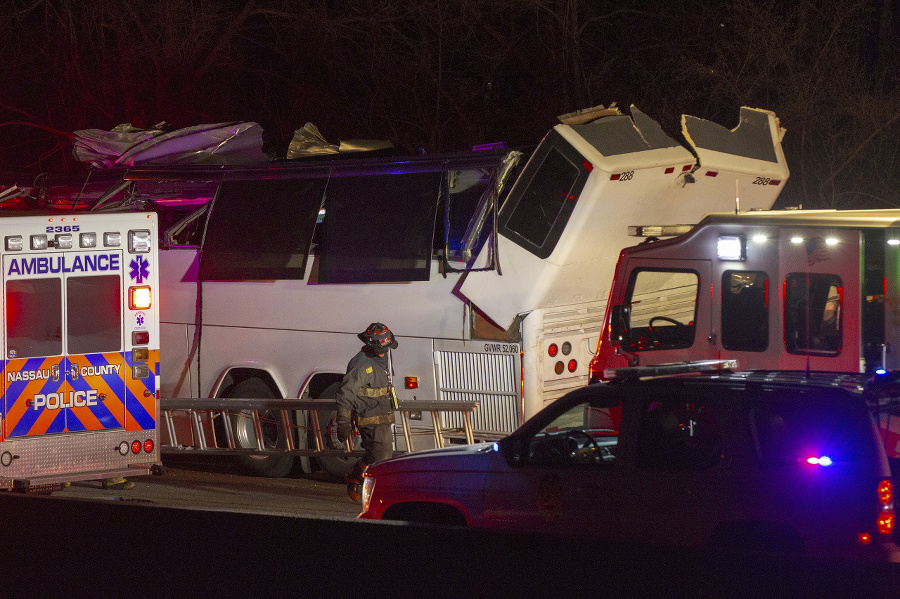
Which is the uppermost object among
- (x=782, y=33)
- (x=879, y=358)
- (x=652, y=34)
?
(x=652, y=34)

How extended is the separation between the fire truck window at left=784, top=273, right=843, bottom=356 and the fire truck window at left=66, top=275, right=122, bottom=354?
19.3 ft

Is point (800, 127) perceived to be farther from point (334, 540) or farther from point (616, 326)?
point (334, 540)

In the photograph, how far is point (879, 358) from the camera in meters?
7.89

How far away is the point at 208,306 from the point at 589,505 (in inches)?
251

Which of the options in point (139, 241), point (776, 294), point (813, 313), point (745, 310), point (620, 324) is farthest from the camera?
point (139, 241)

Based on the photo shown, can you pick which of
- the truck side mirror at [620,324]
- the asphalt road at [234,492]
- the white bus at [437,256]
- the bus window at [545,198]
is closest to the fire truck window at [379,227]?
the white bus at [437,256]

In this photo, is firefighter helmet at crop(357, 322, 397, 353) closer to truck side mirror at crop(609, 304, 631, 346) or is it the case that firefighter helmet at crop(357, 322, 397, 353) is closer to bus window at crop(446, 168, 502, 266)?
bus window at crop(446, 168, 502, 266)

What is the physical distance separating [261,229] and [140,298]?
1684 millimetres

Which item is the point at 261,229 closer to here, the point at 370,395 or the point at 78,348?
the point at 78,348

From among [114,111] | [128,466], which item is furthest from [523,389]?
[114,111]

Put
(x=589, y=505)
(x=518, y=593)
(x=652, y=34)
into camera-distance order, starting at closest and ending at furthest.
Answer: (x=518, y=593)
(x=589, y=505)
(x=652, y=34)

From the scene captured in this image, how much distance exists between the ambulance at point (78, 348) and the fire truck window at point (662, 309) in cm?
442

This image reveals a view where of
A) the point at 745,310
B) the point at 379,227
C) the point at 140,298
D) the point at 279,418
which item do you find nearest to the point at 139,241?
the point at 140,298

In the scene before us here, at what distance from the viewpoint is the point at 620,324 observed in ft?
29.0
